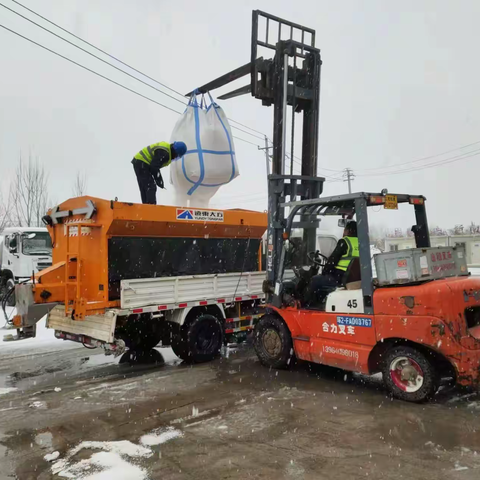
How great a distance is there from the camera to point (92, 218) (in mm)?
6117

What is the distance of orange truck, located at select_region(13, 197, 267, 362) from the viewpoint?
19.5 ft

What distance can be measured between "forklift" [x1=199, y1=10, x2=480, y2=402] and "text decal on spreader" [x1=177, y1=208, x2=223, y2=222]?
109 centimetres

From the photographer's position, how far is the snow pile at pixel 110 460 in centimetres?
333

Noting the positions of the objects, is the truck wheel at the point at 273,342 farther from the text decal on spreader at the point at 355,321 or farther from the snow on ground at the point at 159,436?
the snow on ground at the point at 159,436

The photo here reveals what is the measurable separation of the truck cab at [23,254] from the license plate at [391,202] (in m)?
11.1

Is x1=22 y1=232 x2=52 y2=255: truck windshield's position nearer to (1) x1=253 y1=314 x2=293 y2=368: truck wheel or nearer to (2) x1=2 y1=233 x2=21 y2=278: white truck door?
(2) x1=2 y1=233 x2=21 y2=278: white truck door

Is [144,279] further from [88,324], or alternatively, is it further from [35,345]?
[35,345]

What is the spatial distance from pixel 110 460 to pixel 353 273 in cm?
332

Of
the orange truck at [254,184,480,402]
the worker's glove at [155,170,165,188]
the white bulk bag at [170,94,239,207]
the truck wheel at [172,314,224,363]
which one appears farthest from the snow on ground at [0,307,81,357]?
the orange truck at [254,184,480,402]

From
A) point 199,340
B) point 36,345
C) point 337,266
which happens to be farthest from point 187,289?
point 36,345

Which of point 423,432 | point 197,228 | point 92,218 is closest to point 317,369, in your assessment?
point 423,432

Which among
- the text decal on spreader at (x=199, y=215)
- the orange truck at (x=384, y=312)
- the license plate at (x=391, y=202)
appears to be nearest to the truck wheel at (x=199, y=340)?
the orange truck at (x=384, y=312)

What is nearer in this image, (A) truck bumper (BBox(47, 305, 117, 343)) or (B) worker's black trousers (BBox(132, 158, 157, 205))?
(A) truck bumper (BBox(47, 305, 117, 343))

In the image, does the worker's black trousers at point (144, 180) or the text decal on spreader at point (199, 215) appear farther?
the worker's black trousers at point (144, 180)
